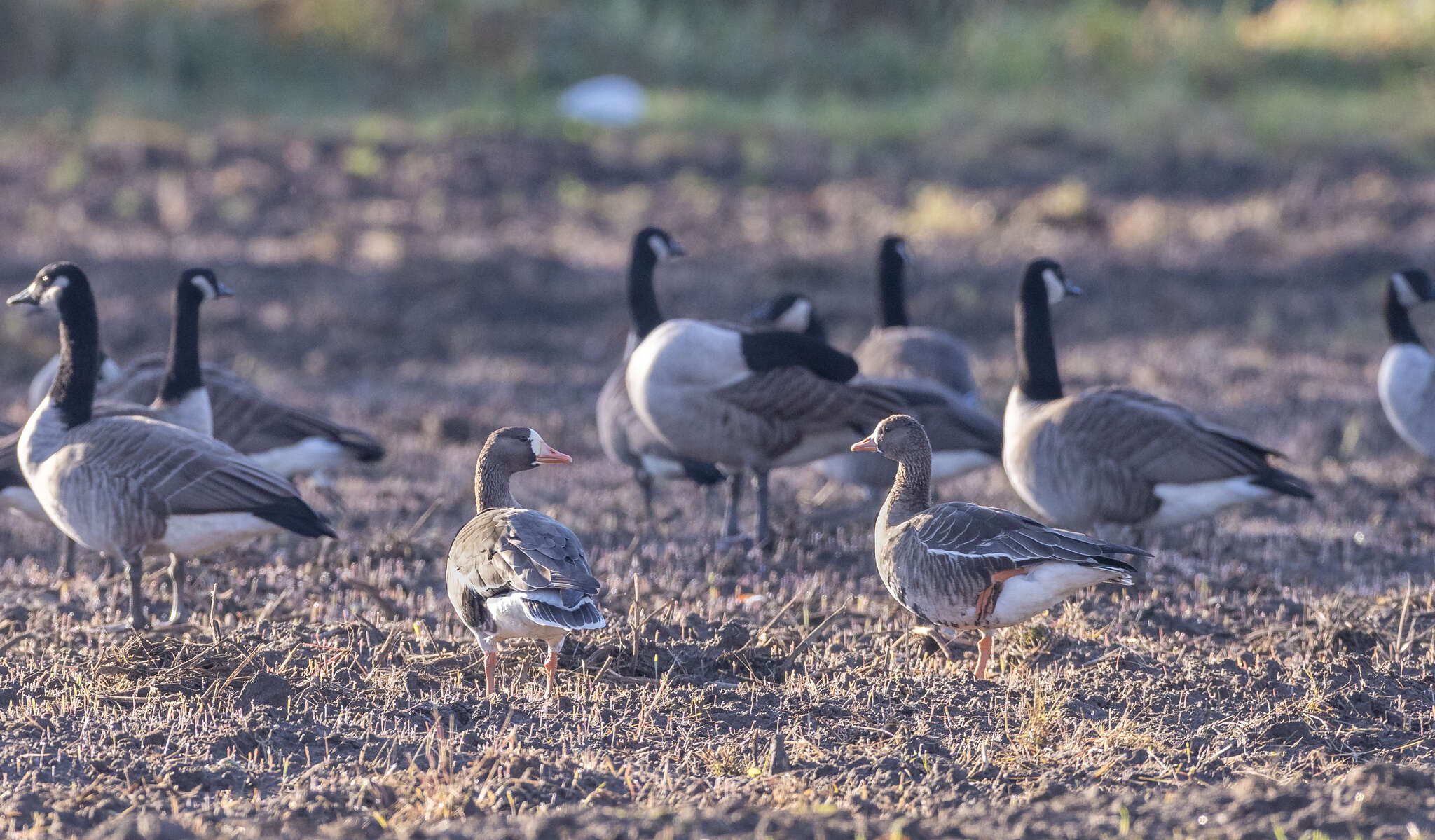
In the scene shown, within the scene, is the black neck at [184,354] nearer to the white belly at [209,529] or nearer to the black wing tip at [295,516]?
the white belly at [209,529]

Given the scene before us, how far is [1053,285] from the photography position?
9859 mm

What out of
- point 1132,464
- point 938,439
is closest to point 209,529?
point 938,439

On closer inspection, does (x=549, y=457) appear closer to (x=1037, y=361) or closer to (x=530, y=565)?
(x=530, y=565)

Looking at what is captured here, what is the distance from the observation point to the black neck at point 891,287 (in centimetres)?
1266

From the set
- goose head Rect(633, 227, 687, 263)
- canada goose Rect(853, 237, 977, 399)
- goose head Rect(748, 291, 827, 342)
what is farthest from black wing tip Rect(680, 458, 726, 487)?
goose head Rect(633, 227, 687, 263)

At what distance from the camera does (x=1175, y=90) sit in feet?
105

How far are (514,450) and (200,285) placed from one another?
3.53 metres

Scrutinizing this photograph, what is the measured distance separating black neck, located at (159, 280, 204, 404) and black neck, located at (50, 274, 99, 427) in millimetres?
853

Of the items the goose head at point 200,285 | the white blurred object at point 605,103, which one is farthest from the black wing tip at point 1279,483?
the white blurred object at point 605,103

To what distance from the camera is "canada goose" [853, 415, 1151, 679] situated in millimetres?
6359

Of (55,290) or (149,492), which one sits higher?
(55,290)

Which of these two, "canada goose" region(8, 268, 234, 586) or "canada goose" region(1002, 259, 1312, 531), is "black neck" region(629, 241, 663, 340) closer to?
"canada goose" region(8, 268, 234, 586)

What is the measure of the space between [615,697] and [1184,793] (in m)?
2.38

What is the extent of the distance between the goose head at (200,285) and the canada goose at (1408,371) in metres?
8.56
